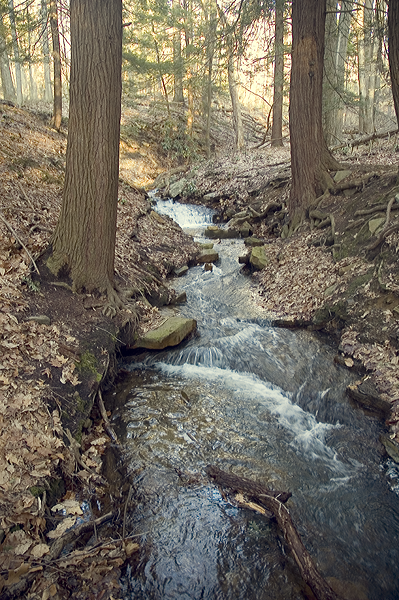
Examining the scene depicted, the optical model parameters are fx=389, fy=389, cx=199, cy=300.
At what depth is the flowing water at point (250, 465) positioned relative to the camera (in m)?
3.44

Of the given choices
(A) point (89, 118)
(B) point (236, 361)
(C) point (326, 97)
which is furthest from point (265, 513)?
(C) point (326, 97)

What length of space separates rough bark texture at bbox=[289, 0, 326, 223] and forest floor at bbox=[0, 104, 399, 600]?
0.84m

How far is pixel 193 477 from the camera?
441 centimetres

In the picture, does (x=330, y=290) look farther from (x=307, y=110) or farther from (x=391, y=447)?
(x=307, y=110)

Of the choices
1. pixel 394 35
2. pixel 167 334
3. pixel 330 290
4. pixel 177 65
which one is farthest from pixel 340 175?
pixel 177 65

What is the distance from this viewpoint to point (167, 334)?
7.00 metres

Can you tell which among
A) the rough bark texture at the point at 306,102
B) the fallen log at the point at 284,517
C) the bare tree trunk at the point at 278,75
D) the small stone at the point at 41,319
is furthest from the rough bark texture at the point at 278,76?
the fallen log at the point at 284,517

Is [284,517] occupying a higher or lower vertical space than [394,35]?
lower

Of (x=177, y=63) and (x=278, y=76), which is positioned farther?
(x=177, y=63)

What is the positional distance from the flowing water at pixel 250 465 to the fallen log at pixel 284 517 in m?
0.12

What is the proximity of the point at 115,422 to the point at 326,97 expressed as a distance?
13612 mm

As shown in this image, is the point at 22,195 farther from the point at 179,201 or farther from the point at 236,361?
the point at 179,201

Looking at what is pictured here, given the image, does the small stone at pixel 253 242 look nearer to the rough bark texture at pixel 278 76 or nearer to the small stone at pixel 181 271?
the small stone at pixel 181 271

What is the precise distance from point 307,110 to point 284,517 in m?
9.67
